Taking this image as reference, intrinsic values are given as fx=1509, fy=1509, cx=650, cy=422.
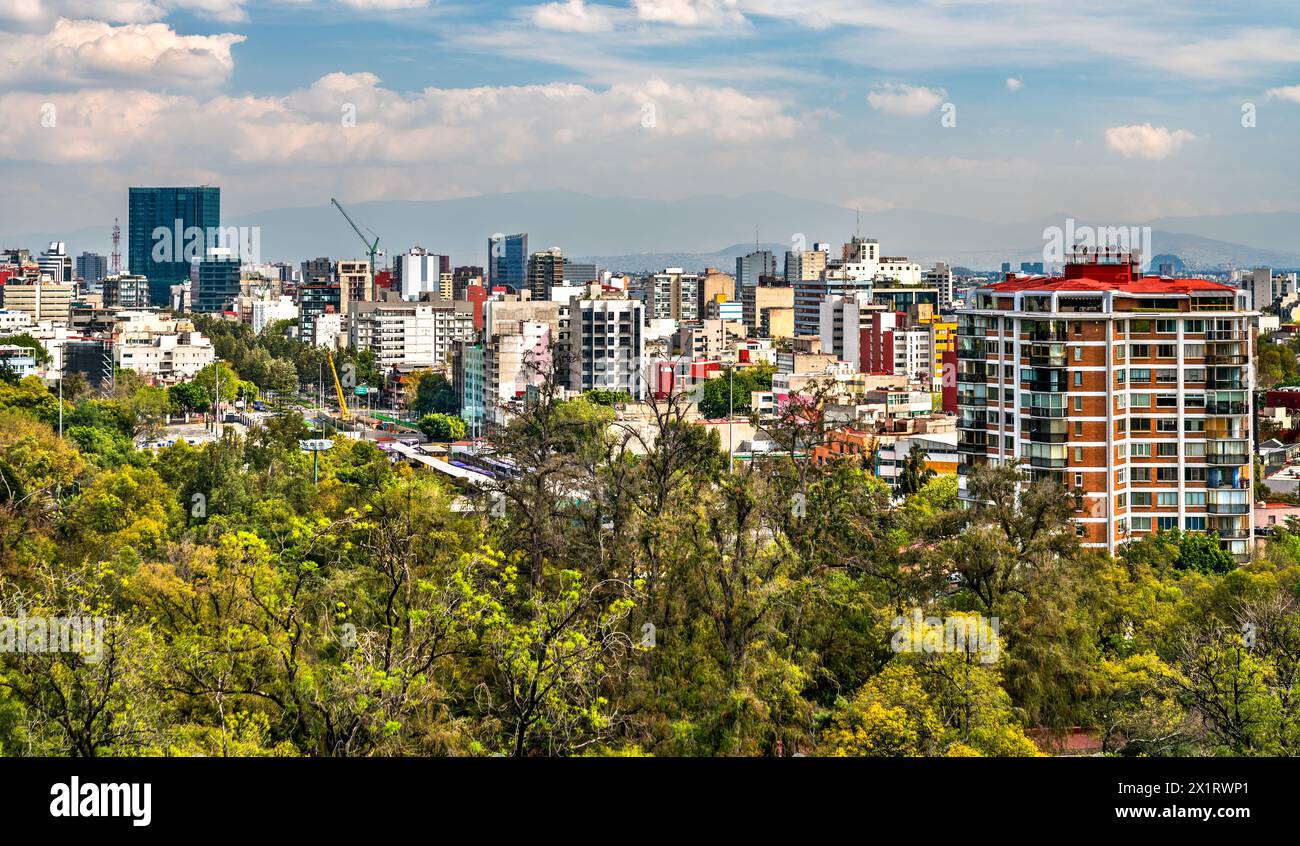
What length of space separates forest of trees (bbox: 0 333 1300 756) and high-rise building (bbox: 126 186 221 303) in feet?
297

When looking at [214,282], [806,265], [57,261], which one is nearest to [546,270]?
[806,265]

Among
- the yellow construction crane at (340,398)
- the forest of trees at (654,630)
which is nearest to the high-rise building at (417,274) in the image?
the yellow construction crane at (340,398)

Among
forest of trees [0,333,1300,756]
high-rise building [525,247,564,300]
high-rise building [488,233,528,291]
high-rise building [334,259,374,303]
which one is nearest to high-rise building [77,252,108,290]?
high-rise building [488,233,528,291]

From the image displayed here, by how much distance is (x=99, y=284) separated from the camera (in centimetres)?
11138

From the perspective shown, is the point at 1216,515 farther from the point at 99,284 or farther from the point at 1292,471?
the point at 99,284

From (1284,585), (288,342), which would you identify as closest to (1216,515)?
(1284,585)

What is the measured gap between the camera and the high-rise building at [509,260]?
93.1 metres

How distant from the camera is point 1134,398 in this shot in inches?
684

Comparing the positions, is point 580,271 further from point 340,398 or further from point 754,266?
point 340,398

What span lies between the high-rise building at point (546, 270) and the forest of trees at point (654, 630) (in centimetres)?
6979

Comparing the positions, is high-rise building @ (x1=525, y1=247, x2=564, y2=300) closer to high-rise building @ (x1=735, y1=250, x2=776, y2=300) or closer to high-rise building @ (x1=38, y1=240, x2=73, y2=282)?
high-rise building @ (x1=735, y1=250, x2=776, y2=300)

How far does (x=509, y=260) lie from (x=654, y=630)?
87989 mm
